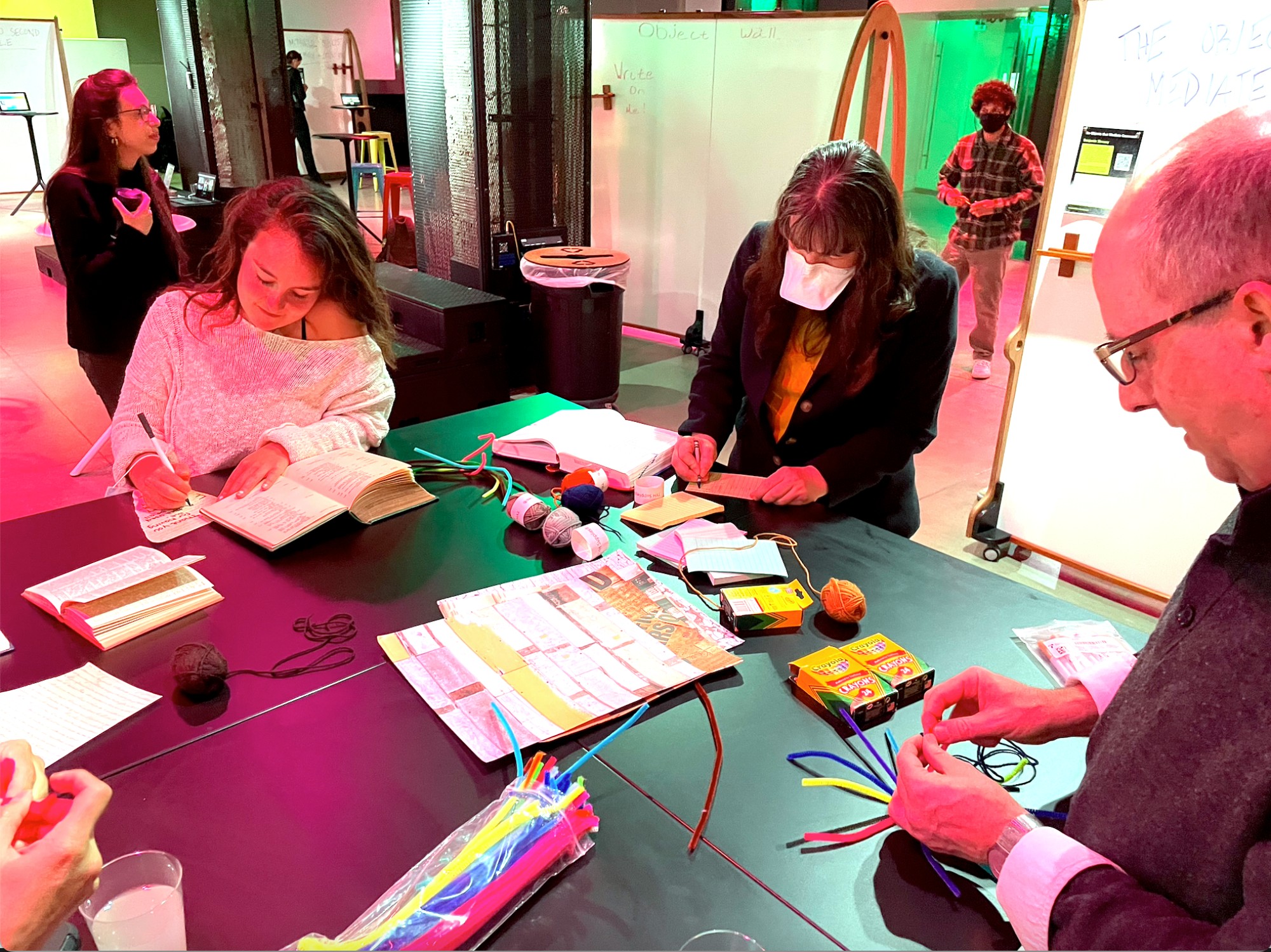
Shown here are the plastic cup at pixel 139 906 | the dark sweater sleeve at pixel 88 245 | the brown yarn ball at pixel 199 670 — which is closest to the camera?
the plastic cup at pixel 139 906

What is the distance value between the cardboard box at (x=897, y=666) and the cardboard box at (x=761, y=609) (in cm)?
12

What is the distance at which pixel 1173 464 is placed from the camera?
8.85 ft

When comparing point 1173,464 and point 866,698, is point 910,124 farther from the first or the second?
point 866,698

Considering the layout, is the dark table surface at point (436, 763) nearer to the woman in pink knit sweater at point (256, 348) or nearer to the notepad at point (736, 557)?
the notepad at point (736, 557)

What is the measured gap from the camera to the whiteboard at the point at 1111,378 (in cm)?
238

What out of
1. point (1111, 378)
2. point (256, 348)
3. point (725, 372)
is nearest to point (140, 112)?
point (256, 348)

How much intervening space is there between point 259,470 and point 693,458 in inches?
35.3

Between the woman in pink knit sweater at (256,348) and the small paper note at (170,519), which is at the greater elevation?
the woman in pink knit sweater at (256,348)

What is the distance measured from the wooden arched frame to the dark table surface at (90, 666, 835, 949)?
7.64 ft

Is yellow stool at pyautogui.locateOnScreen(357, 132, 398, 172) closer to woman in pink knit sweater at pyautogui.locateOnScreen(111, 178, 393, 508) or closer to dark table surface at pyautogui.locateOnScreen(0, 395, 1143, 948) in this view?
woman in pink knit sweater at pyautogui.locateOnScreen(111, 178, 393, 508)

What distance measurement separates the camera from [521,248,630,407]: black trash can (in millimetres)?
4281

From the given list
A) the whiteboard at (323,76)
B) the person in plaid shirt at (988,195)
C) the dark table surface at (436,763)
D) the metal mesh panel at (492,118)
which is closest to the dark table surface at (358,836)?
the dark table surface at (436,763)

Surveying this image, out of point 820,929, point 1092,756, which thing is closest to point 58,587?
point 820,929

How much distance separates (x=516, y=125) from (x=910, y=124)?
147 inches
